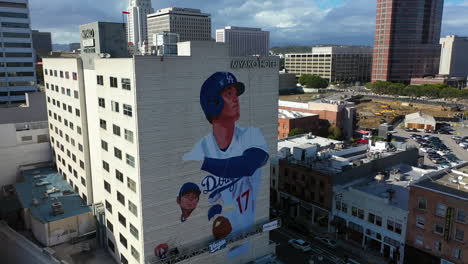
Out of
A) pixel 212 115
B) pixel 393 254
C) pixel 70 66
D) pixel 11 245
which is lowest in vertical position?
pixel 393 254

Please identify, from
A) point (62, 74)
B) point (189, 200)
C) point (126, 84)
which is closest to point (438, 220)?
point (189, 200)

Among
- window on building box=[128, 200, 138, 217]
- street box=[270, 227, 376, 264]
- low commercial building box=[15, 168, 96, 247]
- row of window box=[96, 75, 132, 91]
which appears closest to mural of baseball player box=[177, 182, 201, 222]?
window on building box=[128, 200, 138, 217]

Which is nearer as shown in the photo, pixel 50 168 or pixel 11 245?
pixel 11 245

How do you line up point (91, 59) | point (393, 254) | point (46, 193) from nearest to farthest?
point (91, 59), point (393, 254), point (46, 193)

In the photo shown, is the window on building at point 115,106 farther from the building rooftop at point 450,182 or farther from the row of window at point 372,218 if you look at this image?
the row of window at point 372,218

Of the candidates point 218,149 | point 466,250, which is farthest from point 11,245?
point 466,250

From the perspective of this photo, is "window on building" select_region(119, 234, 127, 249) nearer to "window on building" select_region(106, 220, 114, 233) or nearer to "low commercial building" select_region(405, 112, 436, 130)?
"window on building" select_region(106, 220, 114, 233)

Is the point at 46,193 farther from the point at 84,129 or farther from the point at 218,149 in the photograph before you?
the point at 218,149
